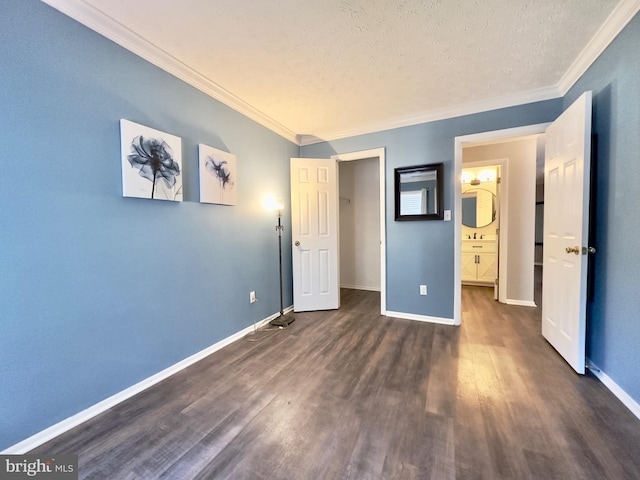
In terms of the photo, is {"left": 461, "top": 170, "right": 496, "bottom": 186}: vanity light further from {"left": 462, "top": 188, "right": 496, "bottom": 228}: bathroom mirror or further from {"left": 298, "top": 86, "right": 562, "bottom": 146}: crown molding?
{"left": 298, "top": 86, "right": 562, "bottom": 146}: crown molding

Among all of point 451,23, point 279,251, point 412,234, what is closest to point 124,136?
point 279,251

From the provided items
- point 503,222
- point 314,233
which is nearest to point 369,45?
point 314,233

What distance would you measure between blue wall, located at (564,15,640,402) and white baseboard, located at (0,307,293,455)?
300cm

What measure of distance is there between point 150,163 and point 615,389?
11.4ft

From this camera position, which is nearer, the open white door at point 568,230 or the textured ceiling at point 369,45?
the textured ceiling at point 369,45

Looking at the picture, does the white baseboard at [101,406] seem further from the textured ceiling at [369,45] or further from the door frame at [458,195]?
the door frame at [458,195]

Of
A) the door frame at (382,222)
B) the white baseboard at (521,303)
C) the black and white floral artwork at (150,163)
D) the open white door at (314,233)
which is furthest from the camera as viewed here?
the white baseboard at (521,303)

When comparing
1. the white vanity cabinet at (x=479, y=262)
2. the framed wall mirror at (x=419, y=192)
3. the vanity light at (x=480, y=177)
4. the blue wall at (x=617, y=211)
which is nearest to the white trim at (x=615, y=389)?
the blue wall at (x=617, y=211)

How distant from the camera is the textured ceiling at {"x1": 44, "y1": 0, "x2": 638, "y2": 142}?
1.51 m

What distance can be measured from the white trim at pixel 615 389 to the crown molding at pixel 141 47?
12.2ft

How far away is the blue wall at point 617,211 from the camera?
153 cm

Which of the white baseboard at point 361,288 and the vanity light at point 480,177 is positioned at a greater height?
the vanity light at point 480,177

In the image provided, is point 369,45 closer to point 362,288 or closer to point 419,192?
point 419,192

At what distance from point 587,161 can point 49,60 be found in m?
3.40
